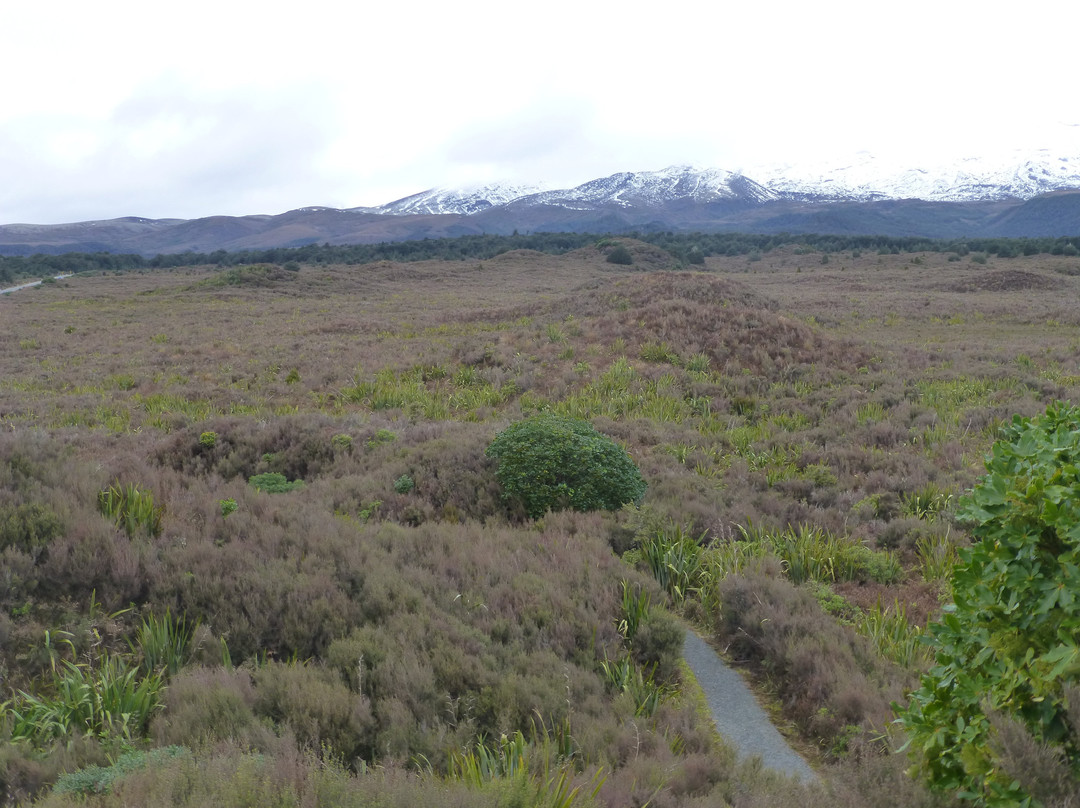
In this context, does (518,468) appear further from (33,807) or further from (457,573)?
(33,807)

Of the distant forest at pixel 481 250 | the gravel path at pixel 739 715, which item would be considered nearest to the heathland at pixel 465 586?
the gravel path at pixel 739 715

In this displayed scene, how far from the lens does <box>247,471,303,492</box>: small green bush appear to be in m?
8.16

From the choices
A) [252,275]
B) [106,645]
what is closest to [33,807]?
[106,645]

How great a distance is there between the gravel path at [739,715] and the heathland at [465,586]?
12 centimetres

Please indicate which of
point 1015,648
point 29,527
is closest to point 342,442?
point 29,527

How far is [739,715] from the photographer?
4.36 meters

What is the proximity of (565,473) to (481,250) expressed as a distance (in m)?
74.7

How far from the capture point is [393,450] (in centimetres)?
913

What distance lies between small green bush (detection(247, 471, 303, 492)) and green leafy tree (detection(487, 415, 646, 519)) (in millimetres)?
2583

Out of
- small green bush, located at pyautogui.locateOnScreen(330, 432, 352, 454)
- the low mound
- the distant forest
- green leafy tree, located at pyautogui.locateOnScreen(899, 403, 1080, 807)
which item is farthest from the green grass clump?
the distant forest

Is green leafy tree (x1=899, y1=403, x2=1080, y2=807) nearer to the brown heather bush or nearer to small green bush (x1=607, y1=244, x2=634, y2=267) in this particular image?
the brown heather bush

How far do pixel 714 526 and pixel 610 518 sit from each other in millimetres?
1121

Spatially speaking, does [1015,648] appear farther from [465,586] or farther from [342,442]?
[342,442]

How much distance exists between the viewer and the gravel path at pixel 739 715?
12.8ft
